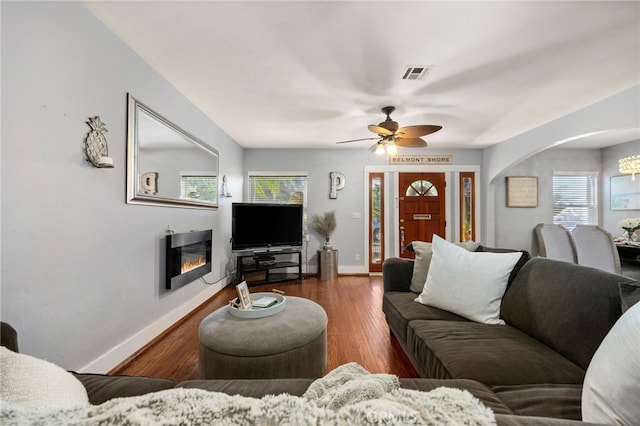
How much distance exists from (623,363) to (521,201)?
5.04 m

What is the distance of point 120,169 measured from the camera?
1.86 metres

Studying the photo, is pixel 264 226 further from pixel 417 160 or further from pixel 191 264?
pixel 417 160

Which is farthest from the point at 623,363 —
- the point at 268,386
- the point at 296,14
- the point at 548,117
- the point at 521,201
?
the point at 521,201

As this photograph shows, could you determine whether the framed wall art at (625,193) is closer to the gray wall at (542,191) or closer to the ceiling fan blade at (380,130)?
the gray wall at (542,191)

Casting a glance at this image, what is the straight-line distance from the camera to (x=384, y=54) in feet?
6.48

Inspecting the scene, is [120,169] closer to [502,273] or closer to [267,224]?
[267,224]

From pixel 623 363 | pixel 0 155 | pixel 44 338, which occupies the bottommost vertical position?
pixel 44 338

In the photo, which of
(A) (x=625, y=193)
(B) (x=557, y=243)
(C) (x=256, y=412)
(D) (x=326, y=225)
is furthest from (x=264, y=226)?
(A) (x=625, y=193)

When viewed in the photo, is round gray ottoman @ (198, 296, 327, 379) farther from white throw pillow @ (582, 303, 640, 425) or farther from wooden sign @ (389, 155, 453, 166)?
wooden sign @ (389, 155, 453, 166)

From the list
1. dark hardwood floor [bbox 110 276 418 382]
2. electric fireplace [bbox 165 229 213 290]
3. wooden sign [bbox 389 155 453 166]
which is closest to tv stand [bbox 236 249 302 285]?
dark hardwood floor [bbox 110 276 418 382]

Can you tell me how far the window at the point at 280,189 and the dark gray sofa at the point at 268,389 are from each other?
150 inches

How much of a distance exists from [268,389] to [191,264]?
2.32 meters

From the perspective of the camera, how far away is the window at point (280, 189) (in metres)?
4.77

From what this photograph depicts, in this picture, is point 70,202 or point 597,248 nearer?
point 70,202
